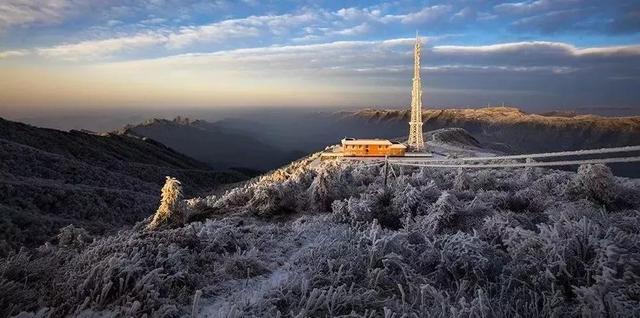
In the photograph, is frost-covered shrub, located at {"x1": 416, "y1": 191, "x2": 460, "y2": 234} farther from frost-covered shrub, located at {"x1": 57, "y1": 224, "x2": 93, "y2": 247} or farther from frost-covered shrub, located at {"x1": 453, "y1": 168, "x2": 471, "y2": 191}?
frost-covered shrub, located at {"x1": 57, "y1": 224, "x2": 93, "y2": 247}

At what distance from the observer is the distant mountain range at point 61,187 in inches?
1075

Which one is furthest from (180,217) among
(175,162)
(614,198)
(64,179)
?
(175,162)

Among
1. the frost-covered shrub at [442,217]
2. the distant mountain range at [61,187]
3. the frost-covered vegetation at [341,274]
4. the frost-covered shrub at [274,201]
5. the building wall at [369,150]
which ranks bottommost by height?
the distant mountain range at [61,187]

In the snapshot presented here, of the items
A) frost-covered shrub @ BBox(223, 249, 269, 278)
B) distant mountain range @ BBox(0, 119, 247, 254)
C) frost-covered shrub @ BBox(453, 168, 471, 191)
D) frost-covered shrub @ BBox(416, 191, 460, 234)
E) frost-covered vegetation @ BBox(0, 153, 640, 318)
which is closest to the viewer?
frost-covered vegetation @ BBox(0, 153, 640, 318)

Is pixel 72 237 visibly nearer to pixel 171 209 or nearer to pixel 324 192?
pixel 171 209

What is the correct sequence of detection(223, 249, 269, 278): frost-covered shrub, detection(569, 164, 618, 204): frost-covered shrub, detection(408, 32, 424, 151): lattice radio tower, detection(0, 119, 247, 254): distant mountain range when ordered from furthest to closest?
1. detection(408, 32, 424, 151): lattice radio tower
2. detection(0, 119, 247, 254): distant mountain range
3. detection(569, 164, 618, 204): frost-covered shrub
4. detection(223, 249, 269, 278): frost-covered shrub

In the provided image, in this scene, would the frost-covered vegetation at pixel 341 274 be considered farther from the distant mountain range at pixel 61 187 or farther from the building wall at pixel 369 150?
the building wall at pixel 369 150

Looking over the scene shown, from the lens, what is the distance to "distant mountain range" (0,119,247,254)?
89.6 feet

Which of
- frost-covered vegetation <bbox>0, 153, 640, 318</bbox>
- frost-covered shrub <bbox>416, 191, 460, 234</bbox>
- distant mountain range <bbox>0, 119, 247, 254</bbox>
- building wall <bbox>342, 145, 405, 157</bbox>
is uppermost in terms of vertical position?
frost-covered vegetation <bbox>0, 153, 640, 318</bbox>

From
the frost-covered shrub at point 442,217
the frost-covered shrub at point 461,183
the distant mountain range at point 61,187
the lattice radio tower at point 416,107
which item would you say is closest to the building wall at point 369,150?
the lattice radio tower at point 416,107

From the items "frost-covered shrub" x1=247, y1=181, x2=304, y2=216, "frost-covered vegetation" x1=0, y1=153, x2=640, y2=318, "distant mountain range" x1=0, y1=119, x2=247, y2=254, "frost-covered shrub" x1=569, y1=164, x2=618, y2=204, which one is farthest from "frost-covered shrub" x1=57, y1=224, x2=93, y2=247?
"frost-covered shrub" x1=569, y1=164, x2=618, y2=204

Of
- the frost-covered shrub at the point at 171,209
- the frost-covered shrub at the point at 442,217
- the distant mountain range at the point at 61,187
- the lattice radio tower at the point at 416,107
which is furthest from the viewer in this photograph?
the lattice radio tower at the point at 416,107

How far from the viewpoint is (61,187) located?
38.6 m

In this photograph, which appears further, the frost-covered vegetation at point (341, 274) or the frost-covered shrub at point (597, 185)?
the frost-covered shrub at point (597, 185)
